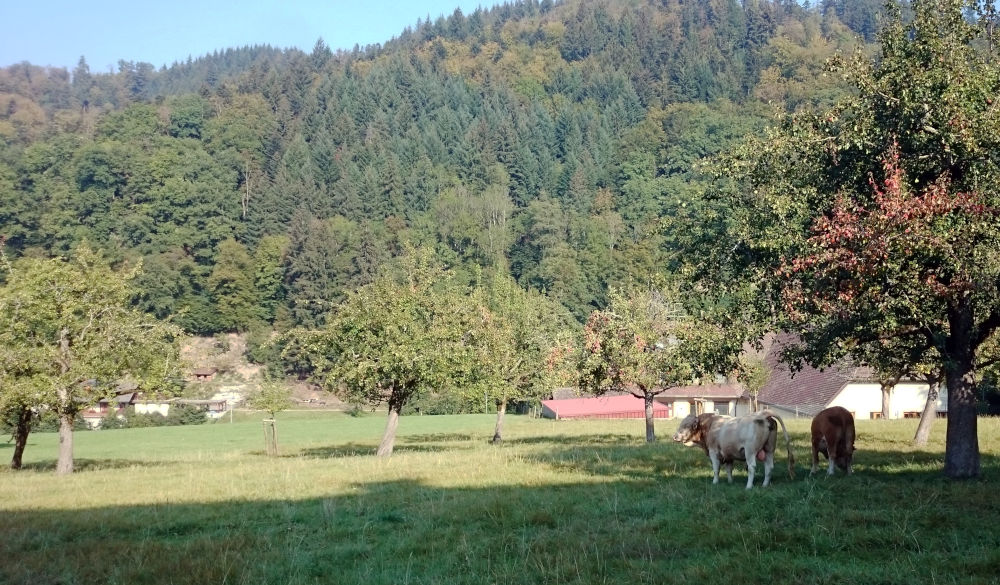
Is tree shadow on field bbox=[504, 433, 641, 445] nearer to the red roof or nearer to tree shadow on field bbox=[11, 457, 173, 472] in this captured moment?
tree shadow on field bbox=[11, 457, 173, 472]

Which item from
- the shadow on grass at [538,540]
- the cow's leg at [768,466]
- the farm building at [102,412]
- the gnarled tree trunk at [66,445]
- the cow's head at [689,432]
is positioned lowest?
the farm building at [102,412]

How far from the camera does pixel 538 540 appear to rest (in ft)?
39.1

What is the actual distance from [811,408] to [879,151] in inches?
2201

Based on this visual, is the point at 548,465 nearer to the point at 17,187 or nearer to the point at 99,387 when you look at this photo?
the point at 99,387

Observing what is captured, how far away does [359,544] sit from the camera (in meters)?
12.4

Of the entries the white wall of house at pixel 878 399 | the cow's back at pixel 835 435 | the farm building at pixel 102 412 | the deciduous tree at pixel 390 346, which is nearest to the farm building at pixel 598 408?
the white wall of house at pixel 878 399

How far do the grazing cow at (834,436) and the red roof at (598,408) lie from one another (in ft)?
220

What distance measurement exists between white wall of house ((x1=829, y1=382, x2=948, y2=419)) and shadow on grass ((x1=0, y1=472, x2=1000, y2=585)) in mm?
55306

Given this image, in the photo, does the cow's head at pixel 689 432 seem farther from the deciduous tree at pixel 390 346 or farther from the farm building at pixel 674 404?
the farm building at pixel 674 404

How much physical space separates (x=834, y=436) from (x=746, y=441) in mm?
2383

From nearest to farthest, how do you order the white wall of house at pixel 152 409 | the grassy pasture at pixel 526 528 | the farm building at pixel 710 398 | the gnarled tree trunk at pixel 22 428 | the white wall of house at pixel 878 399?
the grassy pasture at pixel 526 528, the gnarled tree trunk at pixel 22 428, the white wall of house at pixel 878 399, the farm building at pixel 710 398, the white wall of house at pixel 152 409

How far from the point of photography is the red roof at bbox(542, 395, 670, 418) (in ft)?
285

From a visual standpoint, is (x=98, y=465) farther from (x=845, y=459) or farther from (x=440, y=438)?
(x=845, y=459)

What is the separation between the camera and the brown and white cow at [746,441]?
1597 centimetres
